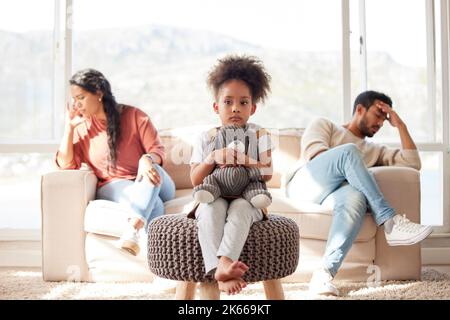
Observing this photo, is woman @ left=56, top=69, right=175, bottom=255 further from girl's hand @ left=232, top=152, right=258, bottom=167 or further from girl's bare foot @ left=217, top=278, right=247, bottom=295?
girl's bare foot @ left=217, top=278, right=247, bottom=295

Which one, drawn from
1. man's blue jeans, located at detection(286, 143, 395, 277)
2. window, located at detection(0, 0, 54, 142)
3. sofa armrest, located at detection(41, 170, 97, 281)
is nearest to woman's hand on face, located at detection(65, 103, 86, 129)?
sofa armrest, located at detection(41, 170, 97, 281)

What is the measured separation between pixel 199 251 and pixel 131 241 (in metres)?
0.84

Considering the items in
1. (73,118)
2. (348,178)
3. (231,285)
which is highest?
(73,118)

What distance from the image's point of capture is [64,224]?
2584 millimetres

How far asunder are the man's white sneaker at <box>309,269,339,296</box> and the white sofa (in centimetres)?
18

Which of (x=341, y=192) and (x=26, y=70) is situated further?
(x=26, y=70)

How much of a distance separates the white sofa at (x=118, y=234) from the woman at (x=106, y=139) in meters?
0.09

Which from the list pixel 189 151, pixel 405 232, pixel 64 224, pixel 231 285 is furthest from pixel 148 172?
pixel 231 285

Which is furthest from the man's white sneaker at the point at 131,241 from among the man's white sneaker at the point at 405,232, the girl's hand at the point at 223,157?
the man's white sneaker at the point at 405,232

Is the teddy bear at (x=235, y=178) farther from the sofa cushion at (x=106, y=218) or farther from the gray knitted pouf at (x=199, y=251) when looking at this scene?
the sofa cushion at (x=106, y=218)

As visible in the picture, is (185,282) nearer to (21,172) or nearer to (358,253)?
(358,253)

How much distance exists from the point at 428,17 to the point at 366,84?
1.47 ft

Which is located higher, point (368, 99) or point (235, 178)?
point (368, 99)

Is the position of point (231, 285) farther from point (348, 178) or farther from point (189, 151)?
point (189, 151)
